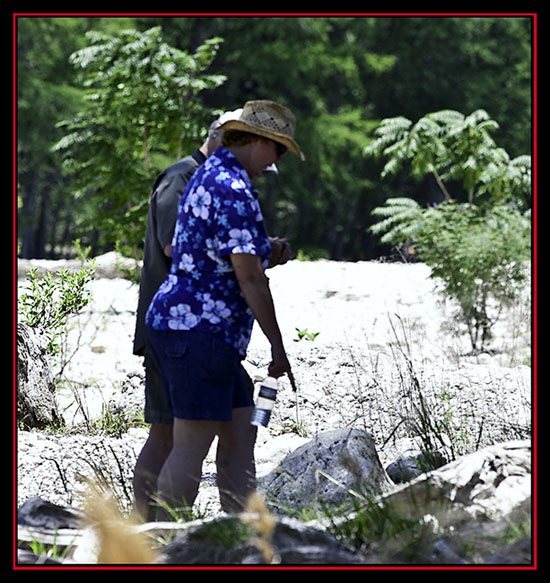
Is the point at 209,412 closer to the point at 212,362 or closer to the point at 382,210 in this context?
the point at 212,362

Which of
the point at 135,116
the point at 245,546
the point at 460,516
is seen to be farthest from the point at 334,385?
the point at 135,116

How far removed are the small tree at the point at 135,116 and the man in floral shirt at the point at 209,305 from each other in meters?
8.65

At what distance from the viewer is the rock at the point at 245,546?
294 centimetres

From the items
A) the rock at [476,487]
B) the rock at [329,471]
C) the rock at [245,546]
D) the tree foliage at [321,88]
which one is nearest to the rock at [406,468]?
the rock at [329,471]

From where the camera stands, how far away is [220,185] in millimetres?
3627

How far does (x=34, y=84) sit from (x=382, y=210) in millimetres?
19165

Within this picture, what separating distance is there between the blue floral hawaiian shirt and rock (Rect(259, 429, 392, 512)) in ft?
3.56

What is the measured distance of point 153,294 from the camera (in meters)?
4.14

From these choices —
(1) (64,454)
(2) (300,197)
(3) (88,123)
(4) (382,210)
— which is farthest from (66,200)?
(1) (64,454)

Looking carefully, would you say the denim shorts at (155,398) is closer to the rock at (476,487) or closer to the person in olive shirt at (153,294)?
the person in olive shirt at (153,294)

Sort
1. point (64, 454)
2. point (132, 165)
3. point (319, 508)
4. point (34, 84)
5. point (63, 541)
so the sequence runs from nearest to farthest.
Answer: point (63, 541) < point (319, 508) < point (64, 454) < point (132, 165) < point (34, 84)

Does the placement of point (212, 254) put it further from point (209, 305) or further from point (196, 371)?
point (196, 371)

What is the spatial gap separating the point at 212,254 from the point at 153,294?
62 centimetres

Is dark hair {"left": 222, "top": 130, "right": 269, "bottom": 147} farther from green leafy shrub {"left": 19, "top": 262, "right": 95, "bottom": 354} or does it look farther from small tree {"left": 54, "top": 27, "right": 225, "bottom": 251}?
small tree {"left": 54, "top": 27, "right": 225, "bottom": 251}
